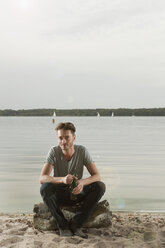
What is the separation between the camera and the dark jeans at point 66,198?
5.96m

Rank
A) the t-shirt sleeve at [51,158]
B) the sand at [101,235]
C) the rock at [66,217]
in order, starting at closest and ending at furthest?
1. the sand at [101,235]
2. the t-shirt sleeve at [51,158]
3. the rock at [66,217]

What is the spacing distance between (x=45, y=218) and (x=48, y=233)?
0.31 meters

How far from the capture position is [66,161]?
599 centimetres

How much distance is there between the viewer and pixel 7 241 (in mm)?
5676

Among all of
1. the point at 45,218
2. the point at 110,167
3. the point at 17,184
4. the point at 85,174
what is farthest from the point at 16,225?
the point at 110,167

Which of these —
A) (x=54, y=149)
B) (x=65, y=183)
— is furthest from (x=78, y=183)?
A: (x=54, y=149)

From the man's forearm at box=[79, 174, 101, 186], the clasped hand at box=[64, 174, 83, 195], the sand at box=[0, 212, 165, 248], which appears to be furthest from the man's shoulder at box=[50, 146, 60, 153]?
the sand at box=[0, 212, 165, 248]

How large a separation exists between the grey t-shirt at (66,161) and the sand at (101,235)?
3.16ft

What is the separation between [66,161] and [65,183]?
0.36 metres

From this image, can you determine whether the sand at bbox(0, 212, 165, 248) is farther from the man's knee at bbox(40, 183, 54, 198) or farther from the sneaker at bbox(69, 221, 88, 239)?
the man's knee at bbox(40, 183, 54, 198)

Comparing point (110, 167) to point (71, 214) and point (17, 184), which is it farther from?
point (71, 214)

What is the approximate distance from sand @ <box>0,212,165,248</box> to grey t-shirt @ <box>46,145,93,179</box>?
96 centimetres

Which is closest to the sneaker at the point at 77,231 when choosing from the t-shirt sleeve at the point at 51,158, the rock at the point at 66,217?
the rock at the point at 66,217

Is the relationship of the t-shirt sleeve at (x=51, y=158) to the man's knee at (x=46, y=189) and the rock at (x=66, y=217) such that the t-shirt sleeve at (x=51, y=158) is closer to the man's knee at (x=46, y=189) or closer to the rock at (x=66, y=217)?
the man's knee at (x=46, y=189)
